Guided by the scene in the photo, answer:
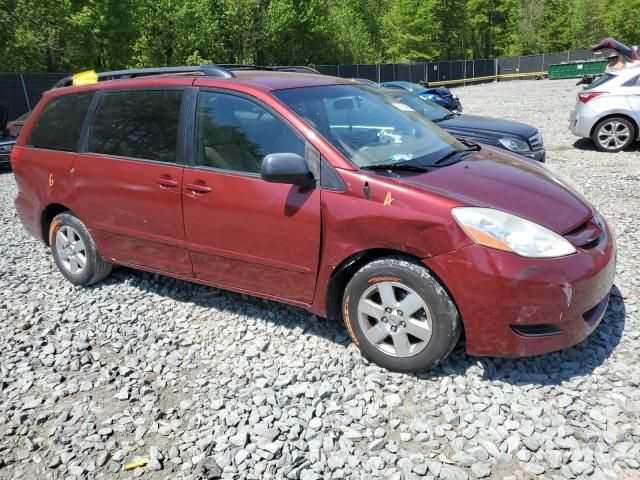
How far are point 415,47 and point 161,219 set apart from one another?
57.8 metres

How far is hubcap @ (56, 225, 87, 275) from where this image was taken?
4684mm

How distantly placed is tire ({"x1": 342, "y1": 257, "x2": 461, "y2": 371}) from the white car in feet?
29.8

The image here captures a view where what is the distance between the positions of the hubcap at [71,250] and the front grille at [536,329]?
3.61 meters

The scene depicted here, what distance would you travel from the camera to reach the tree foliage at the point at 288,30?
2456 centimetres

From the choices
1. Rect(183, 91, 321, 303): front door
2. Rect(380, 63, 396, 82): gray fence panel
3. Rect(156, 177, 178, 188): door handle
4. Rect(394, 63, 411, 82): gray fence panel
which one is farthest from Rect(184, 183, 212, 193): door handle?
Rect(394, 63, 411, 82): gray fence panel

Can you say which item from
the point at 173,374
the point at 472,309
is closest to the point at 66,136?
the point at 173,374

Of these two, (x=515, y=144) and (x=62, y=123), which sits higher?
(x=62, y=123)

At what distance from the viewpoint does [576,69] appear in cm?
4219

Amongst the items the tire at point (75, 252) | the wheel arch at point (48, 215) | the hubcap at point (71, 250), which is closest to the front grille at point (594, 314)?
the tire at point (75, 252)

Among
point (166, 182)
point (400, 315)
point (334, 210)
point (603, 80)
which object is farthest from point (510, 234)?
point (603, 80)

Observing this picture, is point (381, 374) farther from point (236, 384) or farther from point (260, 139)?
point (260, 139)

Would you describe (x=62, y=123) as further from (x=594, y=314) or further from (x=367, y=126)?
(x=594, y=314)

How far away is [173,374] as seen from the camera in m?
3.41

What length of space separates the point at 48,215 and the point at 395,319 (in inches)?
139
